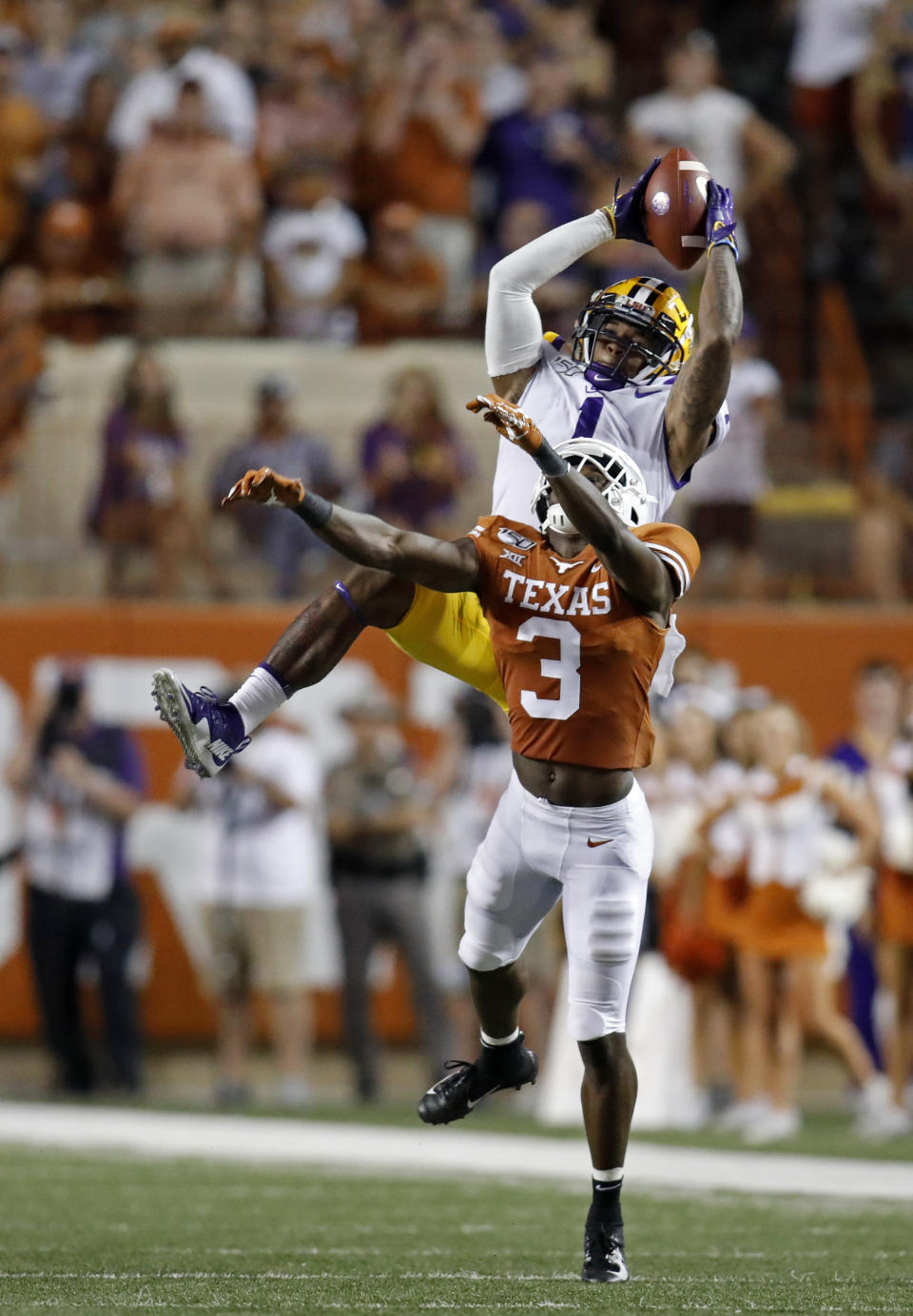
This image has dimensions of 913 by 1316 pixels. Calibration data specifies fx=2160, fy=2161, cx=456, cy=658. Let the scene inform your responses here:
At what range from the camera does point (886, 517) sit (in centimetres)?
1161

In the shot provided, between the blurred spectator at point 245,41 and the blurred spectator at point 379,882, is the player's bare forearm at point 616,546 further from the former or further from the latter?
the blurred spectator at point 245,41

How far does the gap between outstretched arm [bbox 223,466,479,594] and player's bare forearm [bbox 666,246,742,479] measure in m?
0.68

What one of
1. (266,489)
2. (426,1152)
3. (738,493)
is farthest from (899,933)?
(266,489)

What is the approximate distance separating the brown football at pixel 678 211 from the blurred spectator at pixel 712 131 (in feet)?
23.8

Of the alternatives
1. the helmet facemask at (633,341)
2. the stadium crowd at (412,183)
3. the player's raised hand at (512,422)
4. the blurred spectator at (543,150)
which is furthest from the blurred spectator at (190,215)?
the player's raised hand at (512,422)

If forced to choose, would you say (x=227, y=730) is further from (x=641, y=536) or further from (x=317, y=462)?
(x=317, y=462)

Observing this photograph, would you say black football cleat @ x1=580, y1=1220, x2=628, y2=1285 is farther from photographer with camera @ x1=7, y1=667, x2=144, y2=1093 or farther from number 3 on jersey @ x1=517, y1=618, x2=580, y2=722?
photographer with camera @ x1=7, y1=667, x2=144, y2=1093

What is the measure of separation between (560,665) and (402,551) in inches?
20.2

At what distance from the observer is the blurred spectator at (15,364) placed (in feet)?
38.2

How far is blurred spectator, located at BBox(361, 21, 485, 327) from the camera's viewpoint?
531 inches

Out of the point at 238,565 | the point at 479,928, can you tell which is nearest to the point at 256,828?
the point at 238,565

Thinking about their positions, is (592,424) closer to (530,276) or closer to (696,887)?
(530,276)

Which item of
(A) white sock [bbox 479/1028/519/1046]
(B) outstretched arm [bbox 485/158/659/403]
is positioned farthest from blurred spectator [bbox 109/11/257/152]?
(A) white sock [bbox 479/1028/519/1046]

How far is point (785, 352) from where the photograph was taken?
12.4 m
